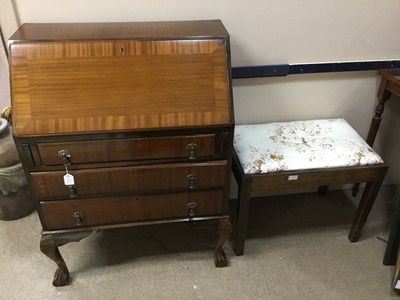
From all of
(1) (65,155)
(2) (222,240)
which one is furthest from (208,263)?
(1) (65,155)

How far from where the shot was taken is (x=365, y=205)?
1.54 meters

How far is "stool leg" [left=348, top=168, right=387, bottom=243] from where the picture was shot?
1469 mm

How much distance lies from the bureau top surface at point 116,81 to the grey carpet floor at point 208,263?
22.1 inches

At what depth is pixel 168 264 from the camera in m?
1.56

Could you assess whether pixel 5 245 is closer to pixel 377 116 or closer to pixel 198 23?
pixel 198 23

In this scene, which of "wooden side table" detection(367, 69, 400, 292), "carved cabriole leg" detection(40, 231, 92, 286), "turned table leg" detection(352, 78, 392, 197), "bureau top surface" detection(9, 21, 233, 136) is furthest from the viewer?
"turned table leg" detection(352, 78, 392, 197)

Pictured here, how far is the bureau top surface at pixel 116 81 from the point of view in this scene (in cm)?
106

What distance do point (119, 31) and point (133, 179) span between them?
51 centimetres

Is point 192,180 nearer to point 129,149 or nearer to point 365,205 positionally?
point 129,149

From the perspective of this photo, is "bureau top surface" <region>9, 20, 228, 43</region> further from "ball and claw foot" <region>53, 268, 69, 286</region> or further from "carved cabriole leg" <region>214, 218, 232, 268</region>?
"ball and claw foot" <region>53, 268, 69, 286</region>

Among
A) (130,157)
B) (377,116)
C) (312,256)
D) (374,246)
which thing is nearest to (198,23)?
(130,157)

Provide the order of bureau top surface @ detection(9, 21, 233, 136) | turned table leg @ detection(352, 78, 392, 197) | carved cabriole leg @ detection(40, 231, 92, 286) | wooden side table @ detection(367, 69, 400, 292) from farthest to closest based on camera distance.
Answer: turned table leg @ detection(352, 78, 392, 197), wooden side table @ detection(367, 69, 400, 292), carved cabriole leg @ detection(40, 231, 92, 286), bureau top surface @ detection(9, 21, 233, 136)

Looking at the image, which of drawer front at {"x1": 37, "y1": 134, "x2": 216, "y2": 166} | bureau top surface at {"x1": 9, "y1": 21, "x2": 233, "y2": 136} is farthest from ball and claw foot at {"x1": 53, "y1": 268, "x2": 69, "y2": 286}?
bureau top surface at {"x1": 9, "y1": 21, "x2": 233, "y2": 136}

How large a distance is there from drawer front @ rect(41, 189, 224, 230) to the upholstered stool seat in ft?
0.52
